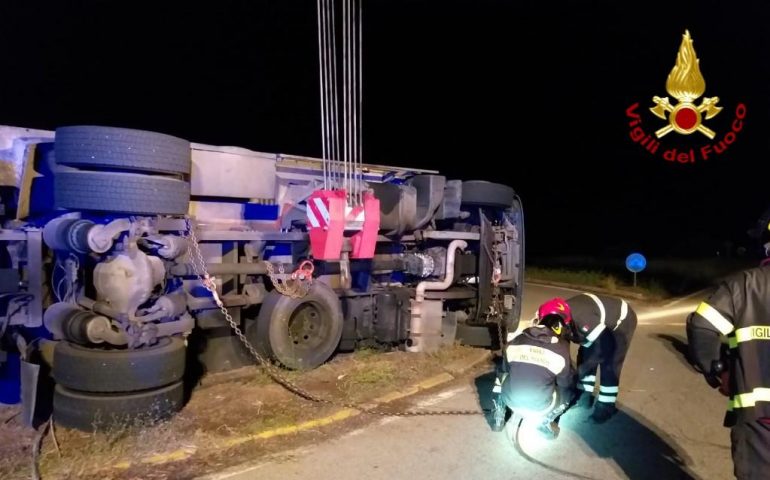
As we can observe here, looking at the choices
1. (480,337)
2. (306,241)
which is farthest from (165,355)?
(480,337)

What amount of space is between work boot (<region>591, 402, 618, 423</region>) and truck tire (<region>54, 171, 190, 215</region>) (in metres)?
3.98

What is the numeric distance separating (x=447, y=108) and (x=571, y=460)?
31516mm

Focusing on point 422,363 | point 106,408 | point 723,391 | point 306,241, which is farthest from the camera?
point 422,363

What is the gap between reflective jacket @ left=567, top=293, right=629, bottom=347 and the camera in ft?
15.8

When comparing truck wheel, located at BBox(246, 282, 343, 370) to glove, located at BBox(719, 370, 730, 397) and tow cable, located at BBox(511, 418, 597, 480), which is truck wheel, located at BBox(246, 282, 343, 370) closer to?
tow cable, located at BBox(511, 418, 597, 480)

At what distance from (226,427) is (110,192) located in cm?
199

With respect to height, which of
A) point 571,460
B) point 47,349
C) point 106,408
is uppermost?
point 47,349

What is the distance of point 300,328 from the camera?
6207 millimetres

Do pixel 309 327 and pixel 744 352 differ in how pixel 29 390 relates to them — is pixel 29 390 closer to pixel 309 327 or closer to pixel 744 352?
pixel 309 327

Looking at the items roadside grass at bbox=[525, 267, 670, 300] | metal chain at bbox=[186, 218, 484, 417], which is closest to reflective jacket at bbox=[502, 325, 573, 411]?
metal chain at bbox=[186, 218, 484, 417]

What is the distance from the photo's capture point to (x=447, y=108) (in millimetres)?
34375

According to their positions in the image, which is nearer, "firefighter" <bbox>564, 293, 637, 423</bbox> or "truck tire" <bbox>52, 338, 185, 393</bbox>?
"truck tire" <bbox>52, 338, 185, 393</bbox>

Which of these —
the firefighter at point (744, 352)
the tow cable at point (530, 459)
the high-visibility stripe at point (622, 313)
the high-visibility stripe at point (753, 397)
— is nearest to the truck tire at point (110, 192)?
the tow cable at point (530, 459)

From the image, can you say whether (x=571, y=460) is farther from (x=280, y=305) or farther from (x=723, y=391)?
(x=280, y=305)
